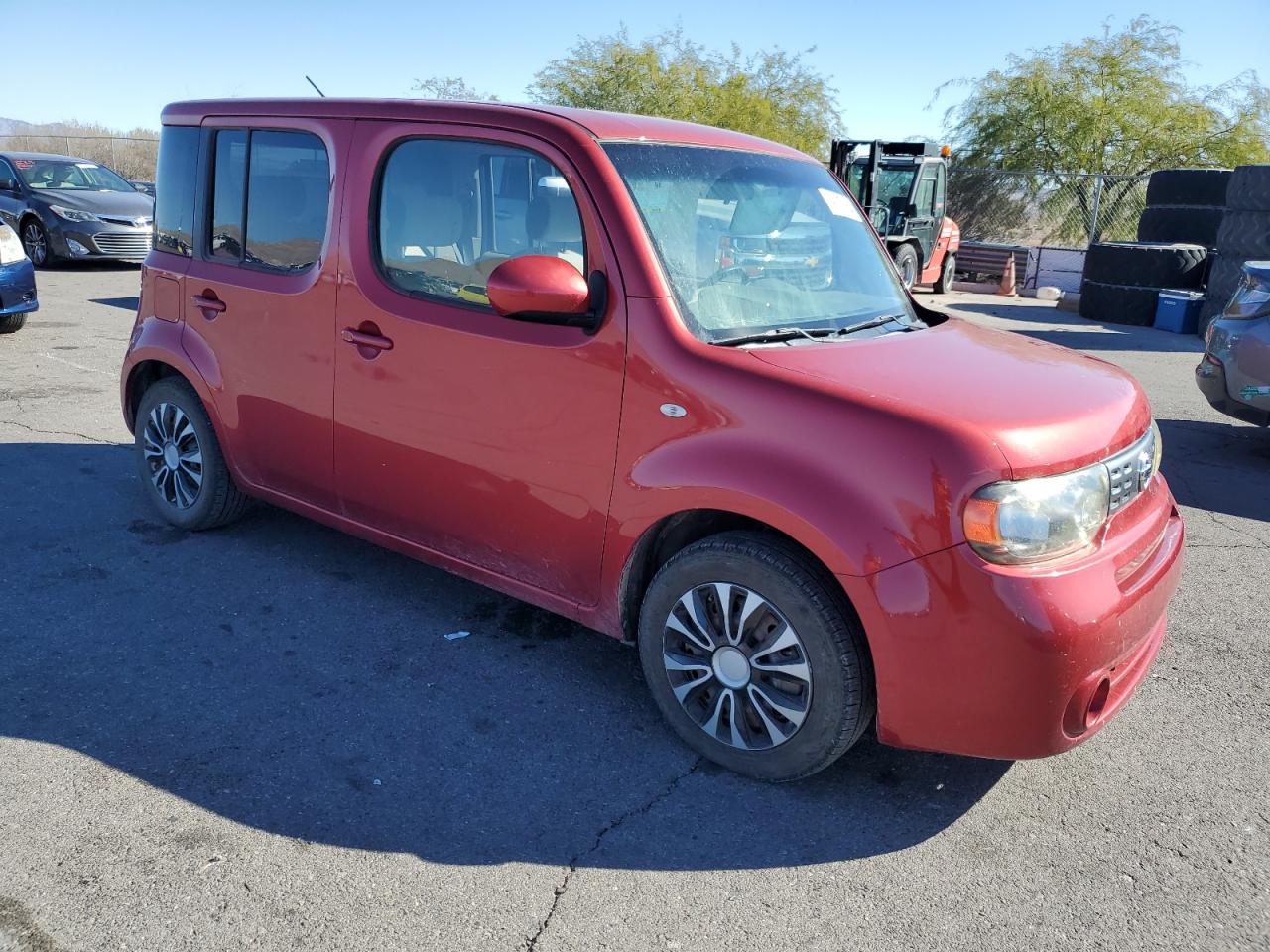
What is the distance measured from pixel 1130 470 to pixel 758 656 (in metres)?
1.24

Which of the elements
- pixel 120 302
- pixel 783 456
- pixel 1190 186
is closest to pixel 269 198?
pixel 783 456

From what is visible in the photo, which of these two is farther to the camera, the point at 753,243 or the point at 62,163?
the point at 62,163

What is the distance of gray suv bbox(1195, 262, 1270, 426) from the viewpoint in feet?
22.3

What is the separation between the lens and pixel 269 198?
13.9ft

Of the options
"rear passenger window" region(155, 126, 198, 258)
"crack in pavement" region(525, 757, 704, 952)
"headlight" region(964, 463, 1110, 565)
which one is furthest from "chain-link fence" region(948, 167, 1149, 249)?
"crack in pavement" region(525, 757, 704, 952)

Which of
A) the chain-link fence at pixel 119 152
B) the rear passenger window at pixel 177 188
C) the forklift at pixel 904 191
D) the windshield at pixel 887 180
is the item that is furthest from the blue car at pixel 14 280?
the chain-link fence at pixel 119 152

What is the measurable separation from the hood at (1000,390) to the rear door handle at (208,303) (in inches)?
101

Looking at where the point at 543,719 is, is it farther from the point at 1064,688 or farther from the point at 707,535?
the point at 1064,688

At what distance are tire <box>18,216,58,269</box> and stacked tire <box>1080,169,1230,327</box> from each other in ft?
53.1

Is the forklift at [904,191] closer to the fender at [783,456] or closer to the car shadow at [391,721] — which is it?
the car shadow at [391,721]

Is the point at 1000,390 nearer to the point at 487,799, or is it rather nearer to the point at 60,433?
the point at 487,799

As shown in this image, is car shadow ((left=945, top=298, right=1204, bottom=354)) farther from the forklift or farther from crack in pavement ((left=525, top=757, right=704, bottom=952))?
crack in pavement ((left=525, top=757, right=704, bottom=952))

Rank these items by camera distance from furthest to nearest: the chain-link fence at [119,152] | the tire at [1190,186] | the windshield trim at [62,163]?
1. the chain-link fence at [119,152]
2. the tire at [1190,186]
3. the windshield trim at [62,163]

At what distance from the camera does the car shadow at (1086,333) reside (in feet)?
43.0
